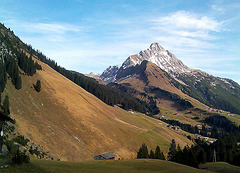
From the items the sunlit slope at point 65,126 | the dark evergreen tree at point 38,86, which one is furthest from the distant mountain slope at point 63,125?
the dark evergreen tree at point 38,86

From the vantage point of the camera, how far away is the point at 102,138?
96.2 meters

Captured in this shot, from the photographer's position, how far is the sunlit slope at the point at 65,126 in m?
72.4

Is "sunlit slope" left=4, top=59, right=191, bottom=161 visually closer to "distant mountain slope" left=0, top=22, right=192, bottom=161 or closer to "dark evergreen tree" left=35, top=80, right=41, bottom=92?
"distant mountain slope" left=0, top=22, right=192, bottom=161

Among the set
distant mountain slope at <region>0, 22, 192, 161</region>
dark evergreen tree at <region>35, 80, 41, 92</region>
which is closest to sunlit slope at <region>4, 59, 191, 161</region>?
distant mountain slope at <region>0, 22, 192, 161</region>

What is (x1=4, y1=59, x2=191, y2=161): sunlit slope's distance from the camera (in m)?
72.4

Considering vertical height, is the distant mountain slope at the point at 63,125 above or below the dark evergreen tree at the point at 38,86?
below

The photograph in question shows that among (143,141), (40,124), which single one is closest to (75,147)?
(40,124)

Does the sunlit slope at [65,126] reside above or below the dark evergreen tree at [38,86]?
below

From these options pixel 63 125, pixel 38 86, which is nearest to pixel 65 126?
pixel 63 125

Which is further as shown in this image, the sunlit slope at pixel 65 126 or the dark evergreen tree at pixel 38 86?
the dark evergreen tree at pixel 38 86

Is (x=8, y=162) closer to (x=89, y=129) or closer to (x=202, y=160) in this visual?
(x=89, y=129)

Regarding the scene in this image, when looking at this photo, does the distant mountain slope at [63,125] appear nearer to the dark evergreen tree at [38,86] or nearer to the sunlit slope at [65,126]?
the sunlit slope at [65,126]

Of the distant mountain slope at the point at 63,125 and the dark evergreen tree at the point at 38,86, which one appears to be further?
the dark evergreen tree at the point at 38,86

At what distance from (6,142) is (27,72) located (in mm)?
73724
